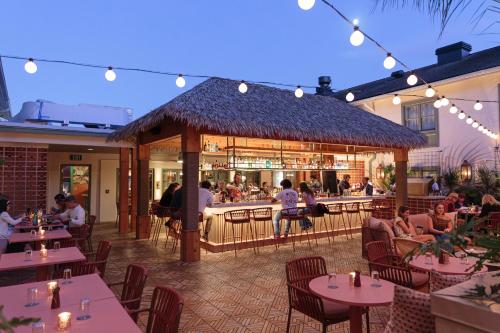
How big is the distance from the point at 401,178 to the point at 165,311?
10.8 meters

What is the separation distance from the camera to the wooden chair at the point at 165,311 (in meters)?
2.52

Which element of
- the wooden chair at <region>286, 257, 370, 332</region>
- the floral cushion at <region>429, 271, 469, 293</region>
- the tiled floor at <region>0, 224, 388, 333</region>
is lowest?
the tiled floor at <region>0, 224, 388, 333</region>

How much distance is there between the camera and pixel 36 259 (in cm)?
439

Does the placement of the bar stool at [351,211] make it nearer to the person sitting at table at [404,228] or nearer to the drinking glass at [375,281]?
Answer: the person sitting at table at [404,228]

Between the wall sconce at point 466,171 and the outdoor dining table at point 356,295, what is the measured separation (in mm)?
12118

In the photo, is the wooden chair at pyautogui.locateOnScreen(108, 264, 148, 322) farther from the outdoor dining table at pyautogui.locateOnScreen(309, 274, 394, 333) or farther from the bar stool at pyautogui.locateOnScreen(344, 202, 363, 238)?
the bar stool at pyautogui.locateOnScreen(344, 202, 363, 238)

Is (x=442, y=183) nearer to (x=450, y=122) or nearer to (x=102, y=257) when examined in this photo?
(x=450, y=122)

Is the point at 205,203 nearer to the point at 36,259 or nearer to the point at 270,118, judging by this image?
the point at 270,118

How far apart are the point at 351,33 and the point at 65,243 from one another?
17.8 feet

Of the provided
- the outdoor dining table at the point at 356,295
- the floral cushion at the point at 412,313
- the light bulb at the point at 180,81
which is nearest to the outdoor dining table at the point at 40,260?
the outdoor dining table at the point at 356,295

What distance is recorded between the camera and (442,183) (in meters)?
14.2

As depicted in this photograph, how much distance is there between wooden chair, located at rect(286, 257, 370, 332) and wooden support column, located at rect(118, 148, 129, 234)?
8.60m

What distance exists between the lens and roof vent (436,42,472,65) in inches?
672

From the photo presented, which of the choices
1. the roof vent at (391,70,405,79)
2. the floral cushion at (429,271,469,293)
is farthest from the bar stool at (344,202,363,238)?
the roof vent at (391,70,405,79)
